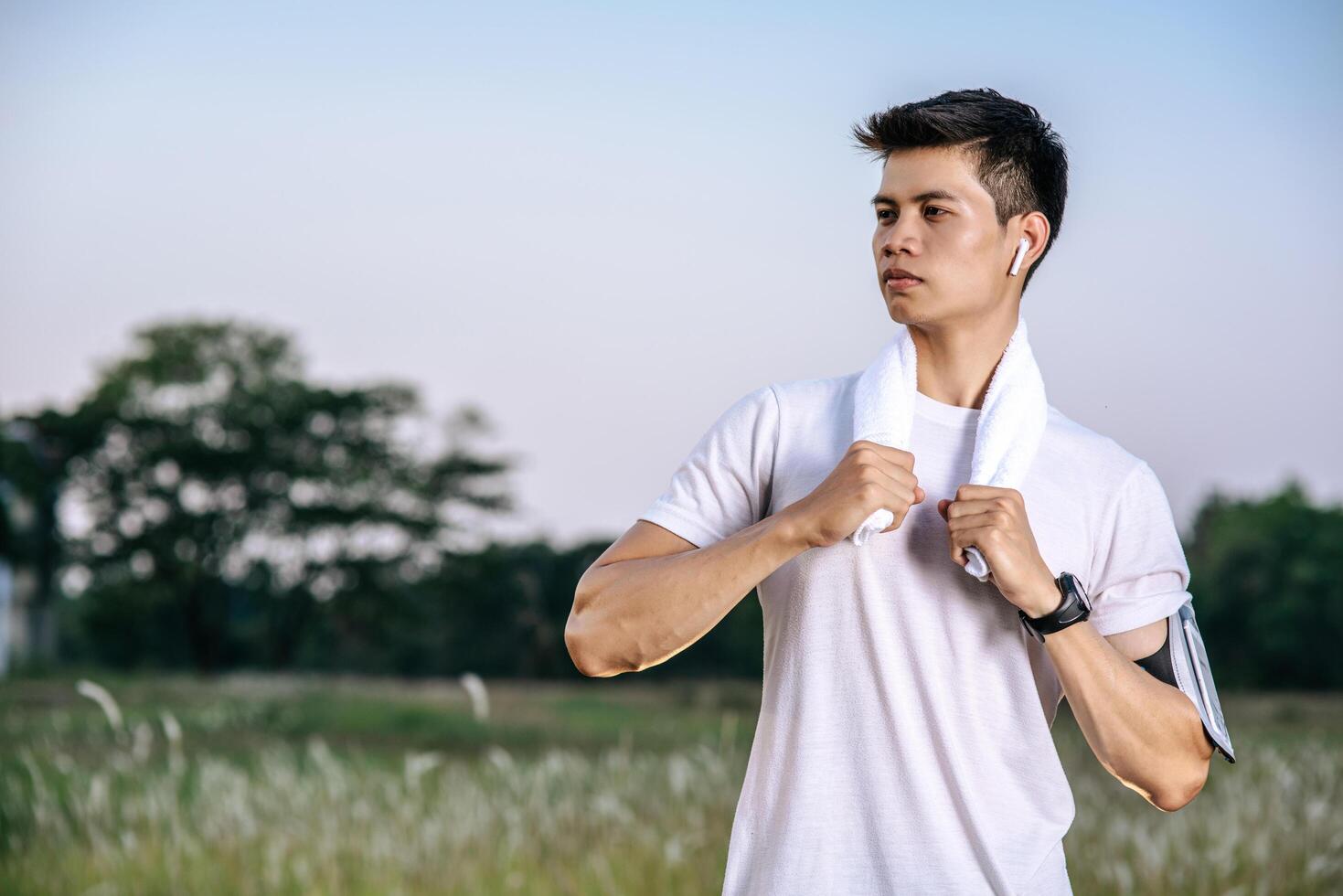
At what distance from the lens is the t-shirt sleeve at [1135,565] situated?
6.79 ft

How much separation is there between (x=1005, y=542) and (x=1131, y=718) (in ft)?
1.08

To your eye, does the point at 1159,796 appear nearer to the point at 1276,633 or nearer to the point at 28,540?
the point at 1276,633

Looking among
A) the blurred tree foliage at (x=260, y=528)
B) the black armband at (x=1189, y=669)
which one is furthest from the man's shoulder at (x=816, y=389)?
the blurred tree foliage at (x=260, y=528)

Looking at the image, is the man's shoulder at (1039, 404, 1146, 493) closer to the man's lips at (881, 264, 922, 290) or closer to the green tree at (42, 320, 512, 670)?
the man's lips at (881, 264, 922, 290)

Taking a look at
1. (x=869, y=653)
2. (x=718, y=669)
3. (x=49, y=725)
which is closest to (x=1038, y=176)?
(x=869, y=653)

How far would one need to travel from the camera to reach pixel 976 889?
1.86 metres

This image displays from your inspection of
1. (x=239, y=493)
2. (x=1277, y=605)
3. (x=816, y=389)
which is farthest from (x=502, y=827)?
(x=239, y=493)

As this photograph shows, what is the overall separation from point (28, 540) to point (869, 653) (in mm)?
31521

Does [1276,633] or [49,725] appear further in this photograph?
[1276,633]

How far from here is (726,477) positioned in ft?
6.72

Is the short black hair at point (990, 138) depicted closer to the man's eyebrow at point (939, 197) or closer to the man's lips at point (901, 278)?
the man's eyebrow at point (939, 197)

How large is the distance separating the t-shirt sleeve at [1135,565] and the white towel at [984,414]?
0.55 ft

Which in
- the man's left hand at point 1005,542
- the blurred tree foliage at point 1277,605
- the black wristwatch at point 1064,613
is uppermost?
the man's left hand at point 1005,542

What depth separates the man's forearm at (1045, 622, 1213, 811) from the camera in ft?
6.27
